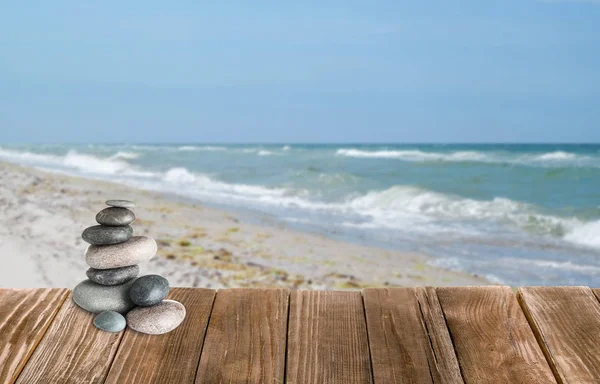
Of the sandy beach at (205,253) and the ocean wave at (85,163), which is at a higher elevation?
the sandy beach at (205,253)

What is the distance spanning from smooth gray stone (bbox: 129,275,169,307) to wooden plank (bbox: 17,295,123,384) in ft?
0.37

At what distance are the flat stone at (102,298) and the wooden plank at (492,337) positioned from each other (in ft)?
2.78

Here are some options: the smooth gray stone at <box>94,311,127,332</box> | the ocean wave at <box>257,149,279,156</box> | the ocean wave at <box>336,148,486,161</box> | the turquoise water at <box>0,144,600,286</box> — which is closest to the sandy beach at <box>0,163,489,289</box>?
the turquoise water at <box>0,144,600,286</box>

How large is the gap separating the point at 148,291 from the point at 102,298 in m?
0.14

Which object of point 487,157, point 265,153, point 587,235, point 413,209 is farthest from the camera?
point 265,153

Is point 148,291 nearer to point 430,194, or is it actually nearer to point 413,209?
point 413,209

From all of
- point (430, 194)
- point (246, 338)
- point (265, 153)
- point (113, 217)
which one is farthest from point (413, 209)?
point (265, 153)

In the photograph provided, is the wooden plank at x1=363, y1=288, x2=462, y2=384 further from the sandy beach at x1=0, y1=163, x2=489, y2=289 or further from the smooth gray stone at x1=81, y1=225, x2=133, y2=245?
the sandy beach at x1=0, y1=163, x2=489, y2=289

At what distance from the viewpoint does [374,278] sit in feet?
15.3

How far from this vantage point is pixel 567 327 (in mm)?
1518

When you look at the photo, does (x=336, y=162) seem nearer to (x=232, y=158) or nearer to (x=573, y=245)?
(x=232, y=158)

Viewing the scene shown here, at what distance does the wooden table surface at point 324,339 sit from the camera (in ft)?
4.25

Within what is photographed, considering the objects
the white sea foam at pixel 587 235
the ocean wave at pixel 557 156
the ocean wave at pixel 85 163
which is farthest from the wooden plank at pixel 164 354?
the ocean wave at pixel 557 156

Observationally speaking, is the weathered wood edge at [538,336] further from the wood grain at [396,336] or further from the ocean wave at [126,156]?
the ocean wave at [126,156]
